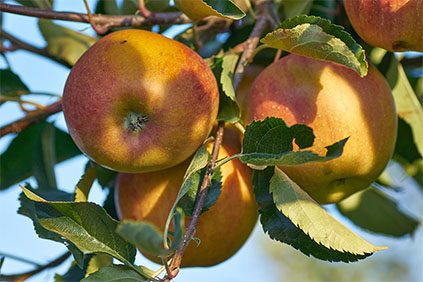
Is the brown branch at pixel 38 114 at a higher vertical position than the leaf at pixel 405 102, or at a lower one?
higher

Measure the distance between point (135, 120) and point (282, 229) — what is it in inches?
11.5

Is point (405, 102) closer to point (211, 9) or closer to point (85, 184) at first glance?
point (211, 9)

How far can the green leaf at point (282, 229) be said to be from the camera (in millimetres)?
801

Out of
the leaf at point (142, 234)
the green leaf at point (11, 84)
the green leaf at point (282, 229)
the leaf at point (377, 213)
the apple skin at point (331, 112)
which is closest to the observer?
the leaf at point (142, 234)

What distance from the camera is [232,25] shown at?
132 centimetres

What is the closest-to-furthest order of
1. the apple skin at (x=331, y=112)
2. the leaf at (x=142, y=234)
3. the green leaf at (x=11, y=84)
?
the leaf at (x=142, y=234), the apple skin at (x=331, y=112), the green leaf at (x=11, y=84)

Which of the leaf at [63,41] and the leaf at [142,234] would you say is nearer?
the leaf at [142,234]

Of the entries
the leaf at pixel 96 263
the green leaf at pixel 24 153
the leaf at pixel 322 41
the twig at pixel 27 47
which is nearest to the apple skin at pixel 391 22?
the leaf at pixel 322 41

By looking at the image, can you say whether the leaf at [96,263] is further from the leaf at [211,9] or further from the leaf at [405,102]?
the leaf at [405,102]

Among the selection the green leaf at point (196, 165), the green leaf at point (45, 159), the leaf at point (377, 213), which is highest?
the green leaf at point (196, 165)

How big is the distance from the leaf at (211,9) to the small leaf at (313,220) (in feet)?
0.88

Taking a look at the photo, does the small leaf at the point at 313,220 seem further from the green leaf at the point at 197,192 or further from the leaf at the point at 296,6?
the leaf at the point at 296,6

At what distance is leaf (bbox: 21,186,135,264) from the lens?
738mm

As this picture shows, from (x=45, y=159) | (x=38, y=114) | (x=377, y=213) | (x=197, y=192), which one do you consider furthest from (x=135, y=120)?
(x=377, y=213)
